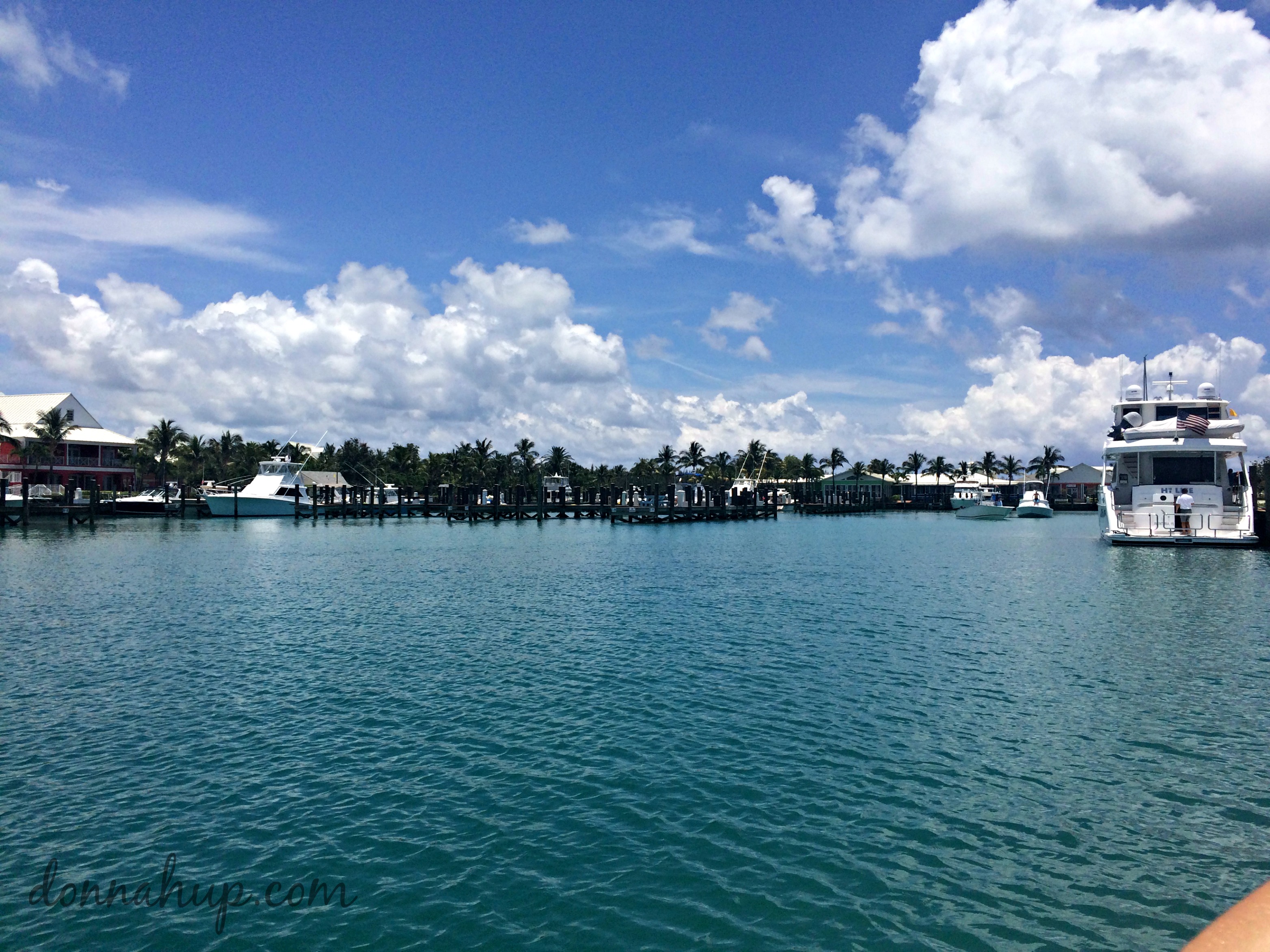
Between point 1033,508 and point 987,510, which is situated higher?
point 1033,508

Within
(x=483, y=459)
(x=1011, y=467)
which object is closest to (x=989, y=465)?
(x=1011, y=467)

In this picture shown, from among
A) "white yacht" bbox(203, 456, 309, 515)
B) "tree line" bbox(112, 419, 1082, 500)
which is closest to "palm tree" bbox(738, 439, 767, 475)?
"tree line" bbox(112, 419, 1082, 500)

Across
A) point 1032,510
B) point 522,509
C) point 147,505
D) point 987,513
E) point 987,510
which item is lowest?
point 987,513

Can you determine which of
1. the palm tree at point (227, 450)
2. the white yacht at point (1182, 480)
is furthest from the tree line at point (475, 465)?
the white yacht at point (1182, 480)

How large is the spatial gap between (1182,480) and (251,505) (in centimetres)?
9774

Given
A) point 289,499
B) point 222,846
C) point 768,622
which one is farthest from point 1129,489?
point 289,499

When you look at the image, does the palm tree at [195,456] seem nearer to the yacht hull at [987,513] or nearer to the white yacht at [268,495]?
the white yacht at [268,495]

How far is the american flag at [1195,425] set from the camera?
48906 millimetres

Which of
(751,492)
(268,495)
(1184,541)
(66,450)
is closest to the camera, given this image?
(1184,541)

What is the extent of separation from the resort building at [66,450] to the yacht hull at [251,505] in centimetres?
1949

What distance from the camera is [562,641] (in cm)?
2439

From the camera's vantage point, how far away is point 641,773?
13.1 metres

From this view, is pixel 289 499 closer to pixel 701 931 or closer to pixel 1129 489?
pixel 1129 489

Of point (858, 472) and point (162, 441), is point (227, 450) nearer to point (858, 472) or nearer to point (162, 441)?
point (162, 441)
